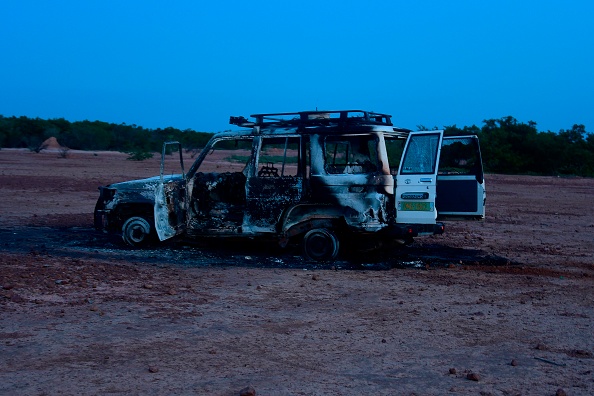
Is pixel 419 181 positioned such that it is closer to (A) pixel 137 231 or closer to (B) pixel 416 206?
(B) pixel 416 206

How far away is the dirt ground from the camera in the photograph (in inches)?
220

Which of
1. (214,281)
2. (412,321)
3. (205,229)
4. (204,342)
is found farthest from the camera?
(205,229)

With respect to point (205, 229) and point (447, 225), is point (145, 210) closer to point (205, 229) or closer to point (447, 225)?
point (205, 229)

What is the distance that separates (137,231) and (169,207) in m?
0.89

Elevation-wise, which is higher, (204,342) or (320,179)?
(320,179)

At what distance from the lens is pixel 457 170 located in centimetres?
1216

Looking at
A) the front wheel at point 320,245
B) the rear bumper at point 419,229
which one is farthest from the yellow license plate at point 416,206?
the front wheel at point 320,245

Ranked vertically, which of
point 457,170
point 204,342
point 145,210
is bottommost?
point 204,342

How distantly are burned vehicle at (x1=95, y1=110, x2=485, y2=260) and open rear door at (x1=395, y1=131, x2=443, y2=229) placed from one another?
1 cm

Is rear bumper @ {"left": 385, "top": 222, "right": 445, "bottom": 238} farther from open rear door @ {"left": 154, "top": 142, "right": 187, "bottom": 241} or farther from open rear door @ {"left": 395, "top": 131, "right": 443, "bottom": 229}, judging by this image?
open rear door @ {"left": 154, "top": 142, "right": 187, "bottom": 241}

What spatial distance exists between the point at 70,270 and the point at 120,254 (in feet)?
6.32

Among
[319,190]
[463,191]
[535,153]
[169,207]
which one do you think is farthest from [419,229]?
[535,153]

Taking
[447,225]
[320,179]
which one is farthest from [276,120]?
[447,225]

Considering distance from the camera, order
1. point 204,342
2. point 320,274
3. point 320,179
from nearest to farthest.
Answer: point 204,342, point 320,274, point 320,179
